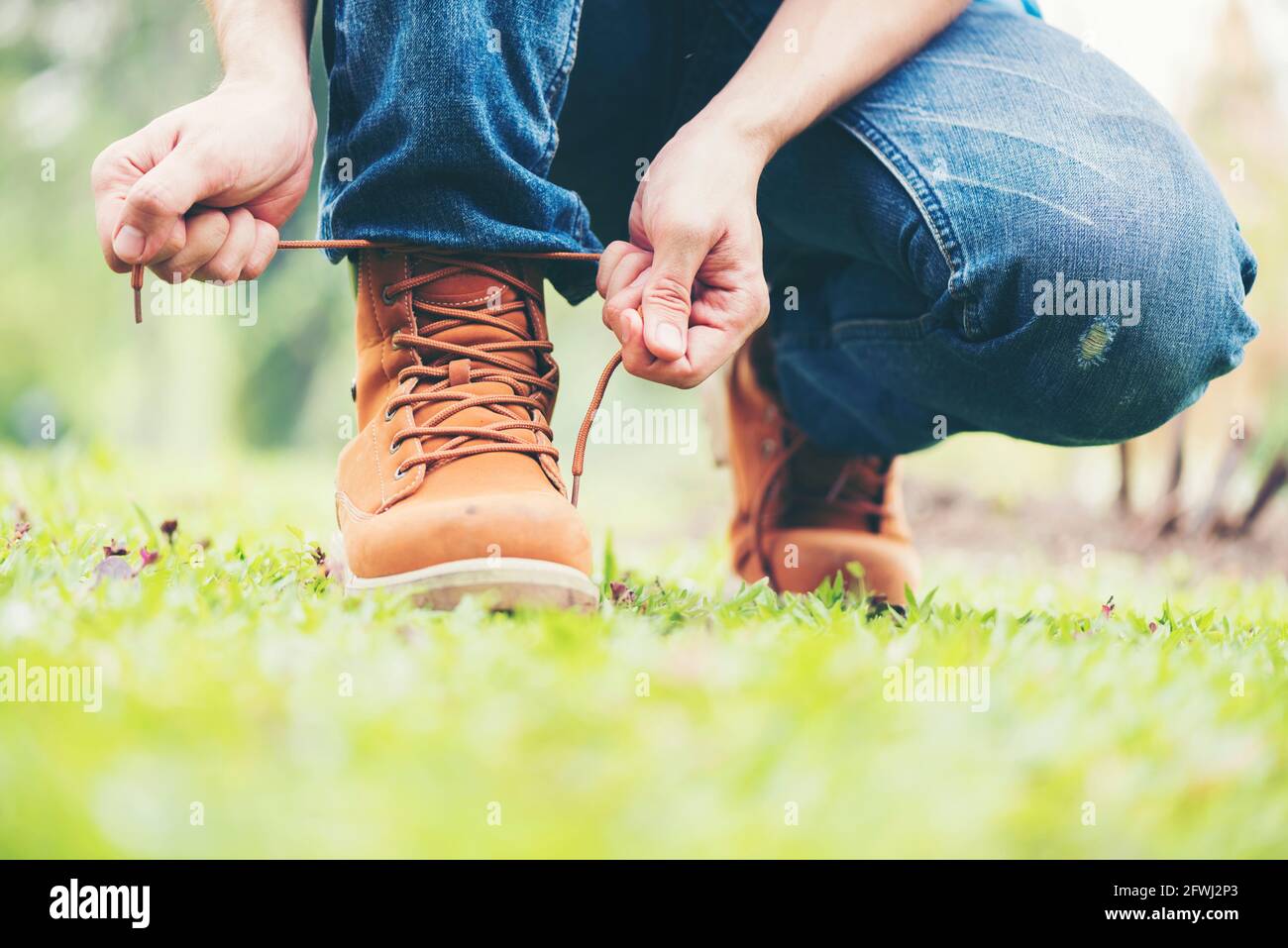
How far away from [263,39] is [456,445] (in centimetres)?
57

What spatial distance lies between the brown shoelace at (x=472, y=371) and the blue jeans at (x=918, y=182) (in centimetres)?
6

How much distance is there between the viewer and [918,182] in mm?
1442

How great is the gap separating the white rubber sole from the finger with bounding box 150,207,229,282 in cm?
42

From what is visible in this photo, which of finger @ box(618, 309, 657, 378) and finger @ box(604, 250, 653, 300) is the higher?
finger @ box(604, 250, 653, 300)

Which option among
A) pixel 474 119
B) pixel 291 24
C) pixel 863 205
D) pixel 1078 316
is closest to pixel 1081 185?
pixel 1078 316

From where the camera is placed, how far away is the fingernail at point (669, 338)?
1.19m

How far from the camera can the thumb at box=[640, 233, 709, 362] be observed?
121 cm

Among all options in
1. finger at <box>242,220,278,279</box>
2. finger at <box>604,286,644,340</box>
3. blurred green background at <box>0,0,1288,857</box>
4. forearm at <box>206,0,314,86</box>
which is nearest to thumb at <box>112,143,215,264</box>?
finger at <box>242,220,278,279</box>

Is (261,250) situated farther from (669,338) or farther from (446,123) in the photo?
(669,338)

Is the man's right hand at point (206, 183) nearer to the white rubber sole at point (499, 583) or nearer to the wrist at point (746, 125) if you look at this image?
the white rubber sole at point (499, 583)

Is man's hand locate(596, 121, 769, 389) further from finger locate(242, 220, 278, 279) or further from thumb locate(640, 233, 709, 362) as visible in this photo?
finger locate(242, 220, 278, 279)

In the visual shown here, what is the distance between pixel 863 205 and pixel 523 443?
0.63m

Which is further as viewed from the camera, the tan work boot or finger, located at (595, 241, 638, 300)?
finger, located at (595, 241, 638, 300)
